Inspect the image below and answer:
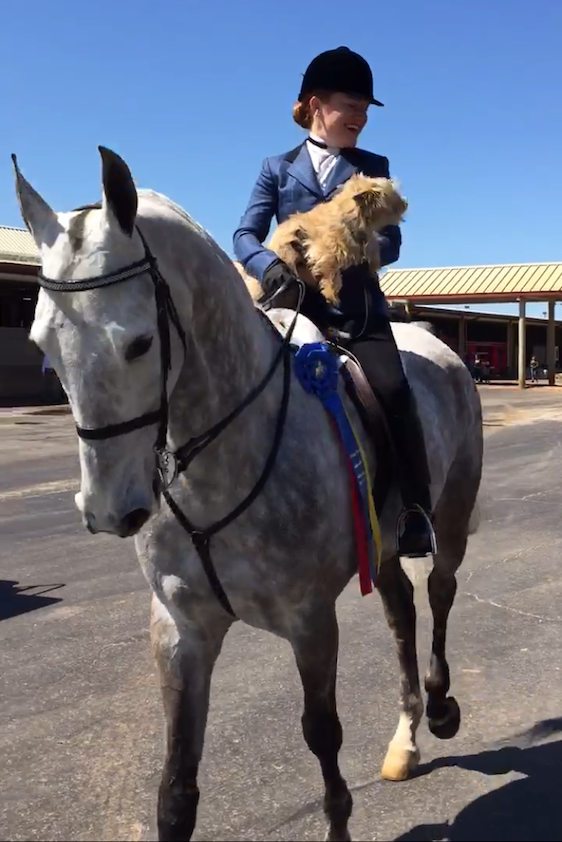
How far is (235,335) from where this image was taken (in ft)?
8.29

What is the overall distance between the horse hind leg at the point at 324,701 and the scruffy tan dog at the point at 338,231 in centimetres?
117

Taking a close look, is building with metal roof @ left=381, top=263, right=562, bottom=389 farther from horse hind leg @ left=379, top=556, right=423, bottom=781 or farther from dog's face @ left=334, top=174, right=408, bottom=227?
dog's face @ left=334, top=174, right=408, bottom=227

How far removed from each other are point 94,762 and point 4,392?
27.7 meters

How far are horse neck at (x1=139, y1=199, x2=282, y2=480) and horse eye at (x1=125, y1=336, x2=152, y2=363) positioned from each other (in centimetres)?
21

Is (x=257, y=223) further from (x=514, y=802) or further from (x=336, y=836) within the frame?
(x=514, y=802)

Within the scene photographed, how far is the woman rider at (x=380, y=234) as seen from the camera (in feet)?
10.4

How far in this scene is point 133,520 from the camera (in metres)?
2.02

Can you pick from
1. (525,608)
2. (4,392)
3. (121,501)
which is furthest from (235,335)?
(4,392)

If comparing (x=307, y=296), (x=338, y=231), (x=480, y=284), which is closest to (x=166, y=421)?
(x=338, y=231)

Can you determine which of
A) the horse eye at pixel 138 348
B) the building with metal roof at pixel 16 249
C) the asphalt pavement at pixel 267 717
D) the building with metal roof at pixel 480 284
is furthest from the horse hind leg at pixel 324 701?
the building with metal roof at pixel 480 284

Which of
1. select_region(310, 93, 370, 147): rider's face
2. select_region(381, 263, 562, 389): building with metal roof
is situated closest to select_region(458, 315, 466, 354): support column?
select_region(381, 263, 562, 389): building with metal roof

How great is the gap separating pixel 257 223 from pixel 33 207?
1327mm

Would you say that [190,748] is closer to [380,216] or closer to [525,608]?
[380,216]

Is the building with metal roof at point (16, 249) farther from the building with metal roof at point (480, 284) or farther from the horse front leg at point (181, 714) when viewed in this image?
the horse front leg at point (181, 714)
